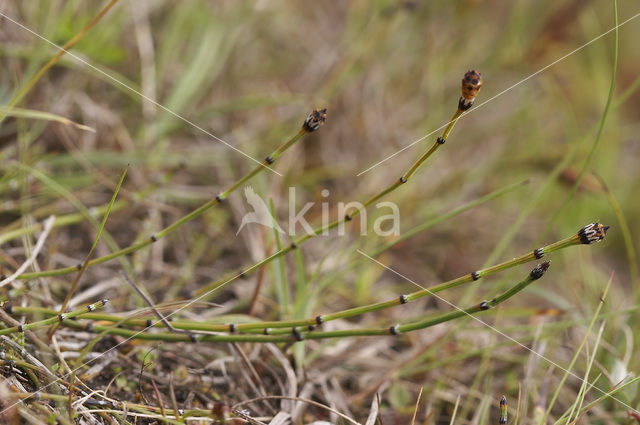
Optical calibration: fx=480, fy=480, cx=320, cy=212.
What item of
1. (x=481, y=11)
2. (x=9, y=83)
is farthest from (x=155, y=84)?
(x=481, y=11)

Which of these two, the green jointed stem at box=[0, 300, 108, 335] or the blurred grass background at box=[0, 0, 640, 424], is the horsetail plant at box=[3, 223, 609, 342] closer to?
the green jointed stem at box=[0, 300, 108, 335]

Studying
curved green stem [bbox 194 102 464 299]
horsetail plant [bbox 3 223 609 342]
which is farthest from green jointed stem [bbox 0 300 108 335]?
curved green stem [bbox 194 102 464 299]

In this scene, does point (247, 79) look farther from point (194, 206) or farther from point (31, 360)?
point (31, 360)

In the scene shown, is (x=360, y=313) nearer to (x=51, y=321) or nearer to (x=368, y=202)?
(x=368, y=202)

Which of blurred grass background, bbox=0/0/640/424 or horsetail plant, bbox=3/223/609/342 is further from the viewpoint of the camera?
blurred grass background, bbox=0/0/640/424

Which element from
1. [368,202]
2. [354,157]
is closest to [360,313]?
[368,202]

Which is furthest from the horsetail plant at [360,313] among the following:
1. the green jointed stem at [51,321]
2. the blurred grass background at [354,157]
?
the blurred grass background at [354,157]

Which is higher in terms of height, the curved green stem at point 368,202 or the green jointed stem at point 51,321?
the curved green stem at point 368,202

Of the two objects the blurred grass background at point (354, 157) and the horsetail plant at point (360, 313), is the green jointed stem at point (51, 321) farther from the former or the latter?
the blurred grass background at point (354, 157)

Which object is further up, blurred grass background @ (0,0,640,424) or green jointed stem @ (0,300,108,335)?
blurred grass background @ (0,0,640,424)
